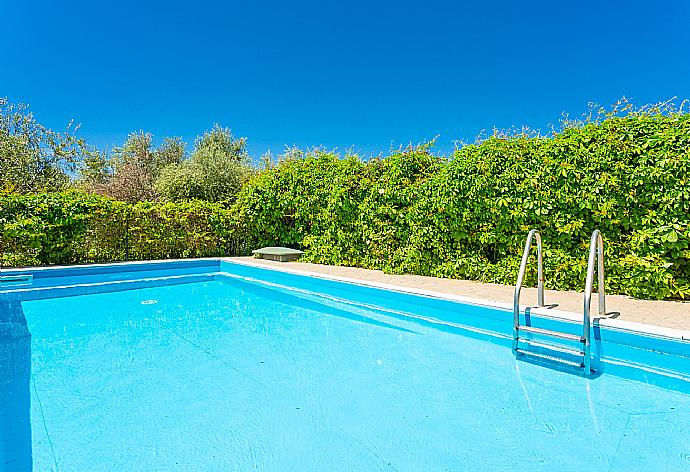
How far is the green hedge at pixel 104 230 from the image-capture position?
10242mm

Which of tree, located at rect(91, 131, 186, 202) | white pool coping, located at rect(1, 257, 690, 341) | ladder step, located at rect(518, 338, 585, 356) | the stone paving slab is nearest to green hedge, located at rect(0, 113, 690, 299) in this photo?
the stone paving slab

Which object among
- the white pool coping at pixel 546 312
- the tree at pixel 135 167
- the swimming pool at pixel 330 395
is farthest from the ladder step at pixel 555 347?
the tree at pixel 135 167

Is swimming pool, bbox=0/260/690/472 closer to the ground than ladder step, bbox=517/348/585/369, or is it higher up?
closer to the ground

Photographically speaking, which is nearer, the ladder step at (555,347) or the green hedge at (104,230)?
the ladder step at (555,347)

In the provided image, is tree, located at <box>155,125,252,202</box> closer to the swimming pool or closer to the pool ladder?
the swimming pool

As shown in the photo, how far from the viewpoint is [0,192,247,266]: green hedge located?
10.2 m

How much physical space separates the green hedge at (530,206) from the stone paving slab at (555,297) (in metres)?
0.31

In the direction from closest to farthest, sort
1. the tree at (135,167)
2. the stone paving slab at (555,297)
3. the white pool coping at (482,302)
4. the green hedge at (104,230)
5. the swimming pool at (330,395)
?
the swimming pool at (330,395)
the white pool coping at (482,302)
the stone paving slab at (555,297)
the green hedge at (104,230)
the tree at (135,167)

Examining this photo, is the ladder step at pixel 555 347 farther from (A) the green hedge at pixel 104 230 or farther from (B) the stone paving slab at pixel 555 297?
(A) the green hedge at pixel 104 230

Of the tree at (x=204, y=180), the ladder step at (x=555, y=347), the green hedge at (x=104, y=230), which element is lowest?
the ladder step at (x=555, y=347)

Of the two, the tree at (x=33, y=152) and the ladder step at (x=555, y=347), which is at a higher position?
the tree at (x=33, y=152)

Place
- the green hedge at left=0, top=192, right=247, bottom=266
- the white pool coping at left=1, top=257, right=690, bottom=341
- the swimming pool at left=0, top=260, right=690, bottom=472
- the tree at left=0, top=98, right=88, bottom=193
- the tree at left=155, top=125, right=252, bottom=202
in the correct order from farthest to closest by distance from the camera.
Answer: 1. the tree at left=0, top=98, right=88, bottom=193
2. the tree at left=155, top=125, right=252, bottom=202
3. the green hedge at left=0, top=192, right=247, bottom=266
4. the white pool coping at left=1, top=257, right=690, bottom=341
5. the swimming pool at left=0, top=260, right=690, bottom=472

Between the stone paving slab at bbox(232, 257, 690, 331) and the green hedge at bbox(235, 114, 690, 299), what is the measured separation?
305 mm

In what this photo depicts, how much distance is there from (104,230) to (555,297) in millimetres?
10937
